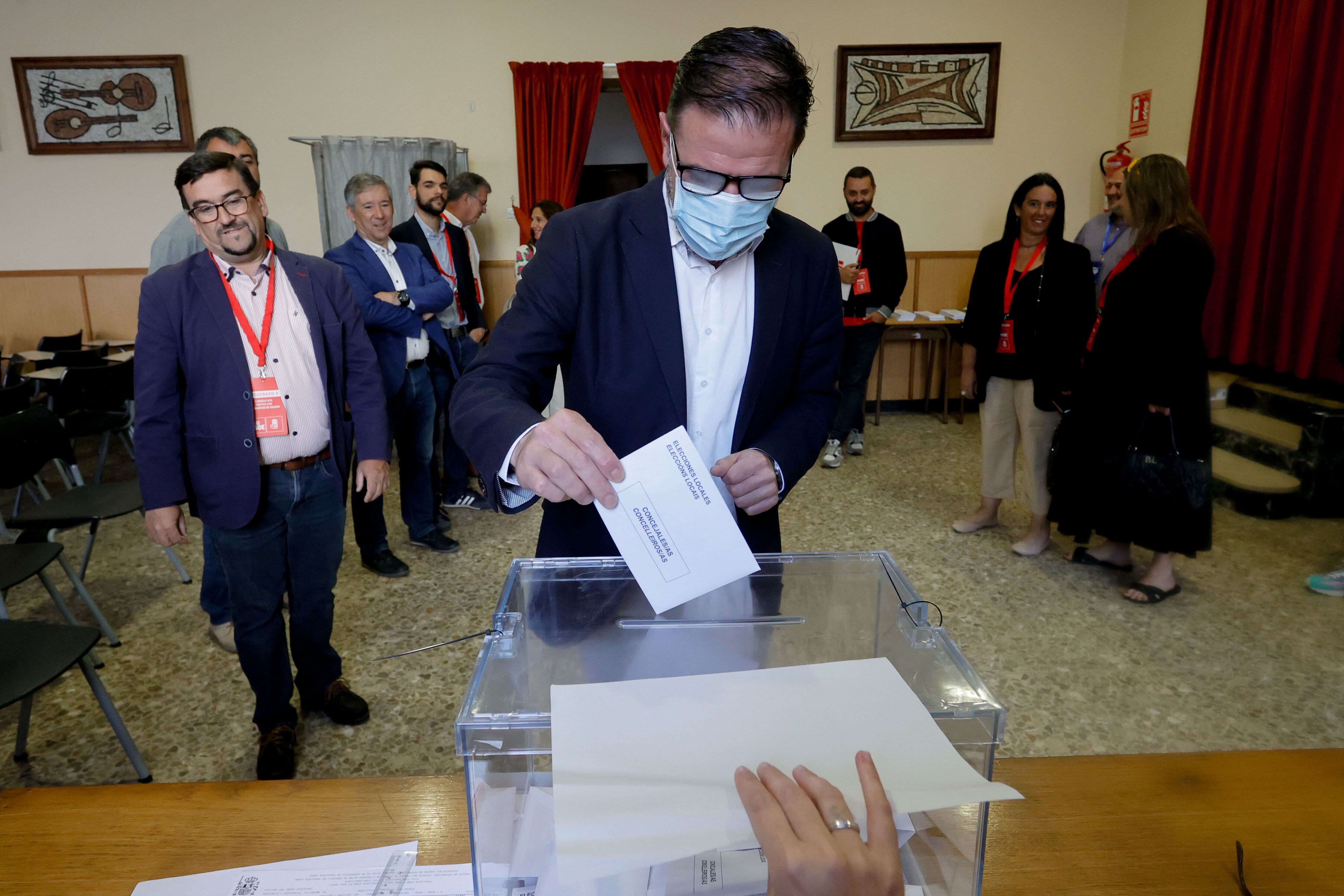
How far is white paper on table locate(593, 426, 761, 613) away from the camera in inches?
35.4

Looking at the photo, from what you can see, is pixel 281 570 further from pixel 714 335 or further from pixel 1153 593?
pixel 1153 593

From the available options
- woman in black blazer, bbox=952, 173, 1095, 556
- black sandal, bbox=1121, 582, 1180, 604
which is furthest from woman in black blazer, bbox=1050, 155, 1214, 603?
woman in black blazer, bbox=952, 173, 1095, 556

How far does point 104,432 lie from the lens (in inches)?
183

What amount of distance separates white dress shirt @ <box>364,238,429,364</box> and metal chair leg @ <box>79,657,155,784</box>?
192cm

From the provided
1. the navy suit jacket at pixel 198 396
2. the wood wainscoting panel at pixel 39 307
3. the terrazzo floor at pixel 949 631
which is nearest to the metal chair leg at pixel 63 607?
the terrazzo floor at pixel 949 631

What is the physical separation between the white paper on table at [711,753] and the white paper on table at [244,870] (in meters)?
0.34

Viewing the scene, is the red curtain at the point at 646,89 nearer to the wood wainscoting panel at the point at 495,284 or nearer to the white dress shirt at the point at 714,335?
the wood wainscoting panel at the point at 495,284

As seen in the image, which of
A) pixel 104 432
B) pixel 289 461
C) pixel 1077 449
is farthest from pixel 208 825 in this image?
pixel 104 432

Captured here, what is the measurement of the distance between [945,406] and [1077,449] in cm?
319

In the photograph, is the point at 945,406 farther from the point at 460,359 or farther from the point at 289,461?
the point at 289,461

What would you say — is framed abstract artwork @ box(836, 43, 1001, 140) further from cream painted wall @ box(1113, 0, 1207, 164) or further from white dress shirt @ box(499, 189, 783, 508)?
white dress shirt @ box(499, 189, 783, 508)

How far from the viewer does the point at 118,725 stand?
2172mm

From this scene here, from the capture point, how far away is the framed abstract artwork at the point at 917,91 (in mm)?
6449

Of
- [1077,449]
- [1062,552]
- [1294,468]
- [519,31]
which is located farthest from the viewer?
[519,31]
